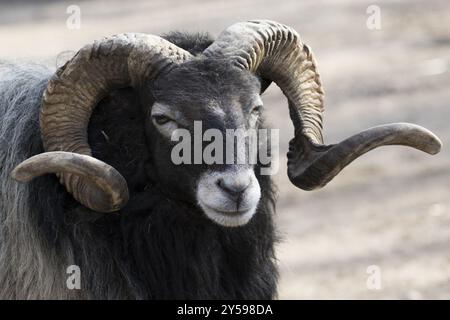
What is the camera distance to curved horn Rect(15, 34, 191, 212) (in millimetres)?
8117

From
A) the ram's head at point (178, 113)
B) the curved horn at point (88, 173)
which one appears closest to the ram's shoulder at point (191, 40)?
the ram's head at point (178, 113)

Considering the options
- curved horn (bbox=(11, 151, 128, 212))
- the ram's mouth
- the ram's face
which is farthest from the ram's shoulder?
the ram's mouth

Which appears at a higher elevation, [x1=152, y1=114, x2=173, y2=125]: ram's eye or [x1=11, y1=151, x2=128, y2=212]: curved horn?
[x1=152, y1=114, x2=173, y2=125]: ram's eye

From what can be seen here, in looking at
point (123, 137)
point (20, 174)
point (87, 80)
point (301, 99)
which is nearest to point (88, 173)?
point (20, 174)

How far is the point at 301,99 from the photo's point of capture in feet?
29.3

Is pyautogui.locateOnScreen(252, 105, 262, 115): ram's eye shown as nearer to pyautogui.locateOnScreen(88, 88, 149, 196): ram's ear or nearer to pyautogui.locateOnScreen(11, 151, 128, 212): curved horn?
pyautogui.locateOnScreen(88, 88, 149, 196): ram's ear

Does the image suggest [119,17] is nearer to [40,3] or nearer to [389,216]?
[40,3]

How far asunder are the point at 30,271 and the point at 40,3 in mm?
27456

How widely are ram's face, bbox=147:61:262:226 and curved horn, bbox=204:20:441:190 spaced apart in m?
0.25

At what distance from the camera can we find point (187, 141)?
7852 mm

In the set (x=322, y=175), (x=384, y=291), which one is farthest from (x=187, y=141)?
(x=384, y=291)

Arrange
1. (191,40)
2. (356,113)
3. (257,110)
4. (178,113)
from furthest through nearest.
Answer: (356,113) < (191,40) < (257,110) < (178,113)

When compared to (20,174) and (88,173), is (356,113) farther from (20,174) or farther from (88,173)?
(20,174)

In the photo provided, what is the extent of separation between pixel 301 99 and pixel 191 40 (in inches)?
42.3
